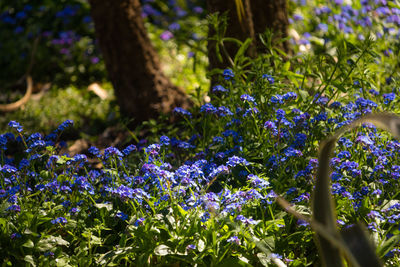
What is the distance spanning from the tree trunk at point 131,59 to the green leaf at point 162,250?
2400 mm

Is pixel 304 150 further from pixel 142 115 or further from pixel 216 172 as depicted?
pixel 142 115

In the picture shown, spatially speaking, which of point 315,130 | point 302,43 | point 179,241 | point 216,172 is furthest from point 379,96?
point 302,43

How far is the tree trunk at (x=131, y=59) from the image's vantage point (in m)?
4.54

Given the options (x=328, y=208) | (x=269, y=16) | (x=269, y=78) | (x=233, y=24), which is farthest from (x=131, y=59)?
(x=328, y=208)

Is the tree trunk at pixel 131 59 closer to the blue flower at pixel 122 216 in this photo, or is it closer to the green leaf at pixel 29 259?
the blue flower at pixel 122 216

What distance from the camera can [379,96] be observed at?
11.2 feet

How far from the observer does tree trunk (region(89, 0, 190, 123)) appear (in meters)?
4.54

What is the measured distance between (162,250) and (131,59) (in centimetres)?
269

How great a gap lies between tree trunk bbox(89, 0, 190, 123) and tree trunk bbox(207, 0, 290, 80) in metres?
0.65

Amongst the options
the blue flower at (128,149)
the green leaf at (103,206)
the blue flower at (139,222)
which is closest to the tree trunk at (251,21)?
the blue flower at (128,149)

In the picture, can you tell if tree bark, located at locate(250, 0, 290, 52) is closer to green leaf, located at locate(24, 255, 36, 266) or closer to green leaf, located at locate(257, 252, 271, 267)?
green leaf, located at locate(257, 252, 271, 267)

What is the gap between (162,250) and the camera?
7.26ft

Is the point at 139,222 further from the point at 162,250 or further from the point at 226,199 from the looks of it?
the point at 226,199

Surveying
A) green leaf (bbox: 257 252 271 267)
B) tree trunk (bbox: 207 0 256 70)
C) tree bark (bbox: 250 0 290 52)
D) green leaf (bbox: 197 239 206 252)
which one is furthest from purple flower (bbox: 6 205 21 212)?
tree bark (bbox: 250 0 290 52)
